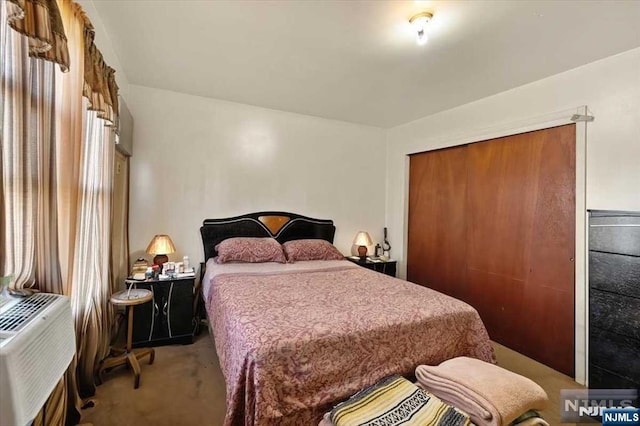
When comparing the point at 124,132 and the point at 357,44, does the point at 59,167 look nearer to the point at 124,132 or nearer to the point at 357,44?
the point at 124,132

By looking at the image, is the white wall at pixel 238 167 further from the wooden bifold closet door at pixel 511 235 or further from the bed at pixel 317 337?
the bed at pixel 317 337

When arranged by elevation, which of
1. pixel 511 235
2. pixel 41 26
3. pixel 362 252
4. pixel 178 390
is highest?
pixel 41 26

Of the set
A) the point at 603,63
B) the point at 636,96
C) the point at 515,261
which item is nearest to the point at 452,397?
the point at 515,261

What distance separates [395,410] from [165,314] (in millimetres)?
2284

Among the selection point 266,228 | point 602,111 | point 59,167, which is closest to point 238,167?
point 266,228

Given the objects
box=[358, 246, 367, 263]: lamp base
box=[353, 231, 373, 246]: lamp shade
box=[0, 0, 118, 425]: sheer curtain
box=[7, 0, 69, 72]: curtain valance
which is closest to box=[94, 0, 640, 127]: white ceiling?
box=[0, 0, 118, 425]: sheer curtain

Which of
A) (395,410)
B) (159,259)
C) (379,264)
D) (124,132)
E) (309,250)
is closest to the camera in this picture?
(395,410)

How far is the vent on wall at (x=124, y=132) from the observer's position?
256 cm

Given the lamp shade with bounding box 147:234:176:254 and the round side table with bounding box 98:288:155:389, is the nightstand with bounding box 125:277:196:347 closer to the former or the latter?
the round side table with bounding box 98:288:155:389

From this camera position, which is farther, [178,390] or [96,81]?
[178,390]

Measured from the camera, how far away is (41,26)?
1074 mm

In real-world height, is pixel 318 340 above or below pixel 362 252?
below

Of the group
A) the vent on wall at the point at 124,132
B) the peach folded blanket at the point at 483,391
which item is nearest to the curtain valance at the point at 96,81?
the vent on wall at the point at 124,132

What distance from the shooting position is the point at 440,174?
3756 mm
